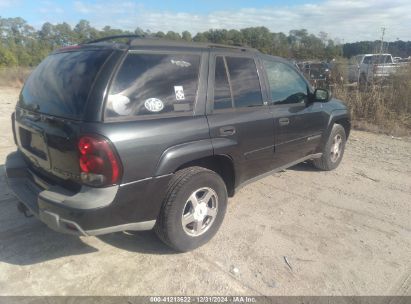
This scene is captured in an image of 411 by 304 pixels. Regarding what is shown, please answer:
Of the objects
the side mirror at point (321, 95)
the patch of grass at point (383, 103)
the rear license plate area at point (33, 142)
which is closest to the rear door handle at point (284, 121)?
the side mirror at point (321, 95)

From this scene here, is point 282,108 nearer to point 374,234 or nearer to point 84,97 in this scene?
point 374,234

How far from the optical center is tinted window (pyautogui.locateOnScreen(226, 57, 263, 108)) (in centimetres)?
350

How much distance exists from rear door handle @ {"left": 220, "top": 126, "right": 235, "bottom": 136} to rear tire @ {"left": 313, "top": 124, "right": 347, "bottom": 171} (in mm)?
2358

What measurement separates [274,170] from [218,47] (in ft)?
5.33

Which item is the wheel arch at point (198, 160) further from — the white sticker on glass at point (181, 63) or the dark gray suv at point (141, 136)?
the white sticker on glass at point (181, 63)

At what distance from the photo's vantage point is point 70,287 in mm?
2676

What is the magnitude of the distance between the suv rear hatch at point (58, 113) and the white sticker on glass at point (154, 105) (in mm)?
429

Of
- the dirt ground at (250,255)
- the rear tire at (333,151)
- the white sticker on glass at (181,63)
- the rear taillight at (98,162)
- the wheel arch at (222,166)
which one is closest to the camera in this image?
the rear taillight at (98,162)

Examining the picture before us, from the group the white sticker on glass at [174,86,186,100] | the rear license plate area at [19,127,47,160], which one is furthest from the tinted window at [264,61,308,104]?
the rear license plate area at [19,127,47,160]

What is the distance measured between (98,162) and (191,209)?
3.37ft

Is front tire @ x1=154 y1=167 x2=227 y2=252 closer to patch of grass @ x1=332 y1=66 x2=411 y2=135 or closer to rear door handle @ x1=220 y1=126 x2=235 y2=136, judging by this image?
rear door handle @ x1=220 y1=126 x2=235 y2=136

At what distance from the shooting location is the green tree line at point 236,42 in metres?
18.2

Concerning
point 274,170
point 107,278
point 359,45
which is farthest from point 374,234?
point 359,45

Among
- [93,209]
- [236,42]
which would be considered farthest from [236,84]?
[236,42]
